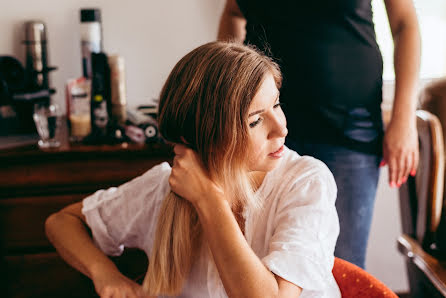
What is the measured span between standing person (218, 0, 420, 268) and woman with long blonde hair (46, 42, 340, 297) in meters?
0.28

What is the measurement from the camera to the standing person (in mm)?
1206

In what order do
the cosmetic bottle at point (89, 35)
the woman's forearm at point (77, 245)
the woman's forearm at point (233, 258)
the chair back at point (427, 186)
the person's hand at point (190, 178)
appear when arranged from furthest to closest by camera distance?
the cosmetic bottle at point (89, 35)
the chair back at point (427, 186)
the woman's forearm at point (77, 245)
the person's hand at point (190, 178)
the woman's forearm at point (233, 258)

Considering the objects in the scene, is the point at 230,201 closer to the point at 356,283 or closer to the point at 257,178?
the point at 257,178

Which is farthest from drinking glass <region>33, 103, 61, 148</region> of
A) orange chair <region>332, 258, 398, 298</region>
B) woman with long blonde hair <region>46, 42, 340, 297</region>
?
orange chair <region>332, 258, 398, 298</region>

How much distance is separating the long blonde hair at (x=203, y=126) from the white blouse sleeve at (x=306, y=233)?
0.09m

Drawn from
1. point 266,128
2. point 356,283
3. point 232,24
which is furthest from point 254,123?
point 232,24

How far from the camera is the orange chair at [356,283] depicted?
3.04ft

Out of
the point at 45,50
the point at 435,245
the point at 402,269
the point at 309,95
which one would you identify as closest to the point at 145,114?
the point at 45,50

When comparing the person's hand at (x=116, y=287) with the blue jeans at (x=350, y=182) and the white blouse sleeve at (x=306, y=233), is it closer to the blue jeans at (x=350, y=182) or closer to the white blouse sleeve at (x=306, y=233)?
the white blouse sleeve at (x=306, y=233)

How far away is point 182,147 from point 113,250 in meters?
0.34

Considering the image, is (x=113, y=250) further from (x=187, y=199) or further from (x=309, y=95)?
(x=309, y=95)

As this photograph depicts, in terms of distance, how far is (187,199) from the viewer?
2.99 feet

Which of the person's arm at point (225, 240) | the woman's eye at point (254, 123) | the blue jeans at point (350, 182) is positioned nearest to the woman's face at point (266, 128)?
the woman's eye at point (254, 123)

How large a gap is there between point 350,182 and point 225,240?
548mm
